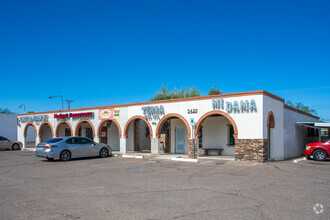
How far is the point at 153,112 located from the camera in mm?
20641

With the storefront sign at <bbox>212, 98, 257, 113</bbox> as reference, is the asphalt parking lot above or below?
below

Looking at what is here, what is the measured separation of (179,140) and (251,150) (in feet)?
24.6

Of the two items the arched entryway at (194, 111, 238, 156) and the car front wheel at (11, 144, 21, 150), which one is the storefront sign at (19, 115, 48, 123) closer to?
the car front wheel at (11, 144, 21, 150)

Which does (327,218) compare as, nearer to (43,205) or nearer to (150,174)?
(43,205)

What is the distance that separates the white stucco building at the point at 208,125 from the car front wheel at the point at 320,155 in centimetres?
192

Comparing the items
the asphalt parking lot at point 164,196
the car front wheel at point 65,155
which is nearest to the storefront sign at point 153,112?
the car front wheel at point 65,155

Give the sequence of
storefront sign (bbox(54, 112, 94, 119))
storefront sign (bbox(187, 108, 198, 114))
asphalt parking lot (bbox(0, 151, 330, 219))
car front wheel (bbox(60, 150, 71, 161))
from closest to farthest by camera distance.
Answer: asphalt parking lot (bbox(0, 151, 330, 219)) < car front wheel (bbox(60, 150, 71, 161)) < storefront sign (bbox(187, 108, 198, 114)) < storefront sign (bbox(54, 112, 94, 119))

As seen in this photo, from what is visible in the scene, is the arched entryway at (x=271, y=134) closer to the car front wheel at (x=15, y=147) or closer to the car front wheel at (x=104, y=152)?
the car front wheel at (x=104, y=152)

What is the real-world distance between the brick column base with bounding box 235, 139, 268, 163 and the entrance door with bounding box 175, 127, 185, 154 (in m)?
6.50

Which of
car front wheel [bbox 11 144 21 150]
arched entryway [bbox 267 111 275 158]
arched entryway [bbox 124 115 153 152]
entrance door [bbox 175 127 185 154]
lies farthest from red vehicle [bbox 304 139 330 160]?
car front wheel [bbox 11 144 21 150]

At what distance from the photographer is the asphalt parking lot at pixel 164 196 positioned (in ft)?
19.9

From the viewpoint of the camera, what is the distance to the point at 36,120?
30266 mm

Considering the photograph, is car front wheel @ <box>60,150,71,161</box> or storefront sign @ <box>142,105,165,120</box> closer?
car front wheel @ <box>60,150,71,161</box>

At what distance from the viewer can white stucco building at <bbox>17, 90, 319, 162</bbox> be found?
53.3 feet
